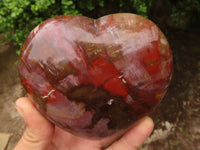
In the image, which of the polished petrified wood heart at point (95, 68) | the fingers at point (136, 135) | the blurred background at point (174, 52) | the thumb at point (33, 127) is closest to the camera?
the polished petrified wood heart at point (95, 68)

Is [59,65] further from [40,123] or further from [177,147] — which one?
[177,147]

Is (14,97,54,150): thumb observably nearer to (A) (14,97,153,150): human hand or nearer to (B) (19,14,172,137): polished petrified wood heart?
(A) (14,97,153,150): human hand

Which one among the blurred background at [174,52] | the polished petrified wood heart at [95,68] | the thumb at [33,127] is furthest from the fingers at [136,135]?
the blurred background at [174,52]

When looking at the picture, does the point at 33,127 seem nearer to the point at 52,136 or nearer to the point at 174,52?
the point at 52,136

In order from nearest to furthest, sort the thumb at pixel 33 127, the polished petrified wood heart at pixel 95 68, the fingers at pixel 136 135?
the polished petrified wood heart at pixel 95 68, the thumb at pixel 33 127, the fingers at pixel 136 135

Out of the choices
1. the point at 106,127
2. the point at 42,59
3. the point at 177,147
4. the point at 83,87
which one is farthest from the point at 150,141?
the point at 42,59

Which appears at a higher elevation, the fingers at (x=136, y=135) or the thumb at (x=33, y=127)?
the thumb at (x=33, y=127)

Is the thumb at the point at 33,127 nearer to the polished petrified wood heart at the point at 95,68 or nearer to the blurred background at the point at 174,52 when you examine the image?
the polished petrified wood heart at the point at 95,68
